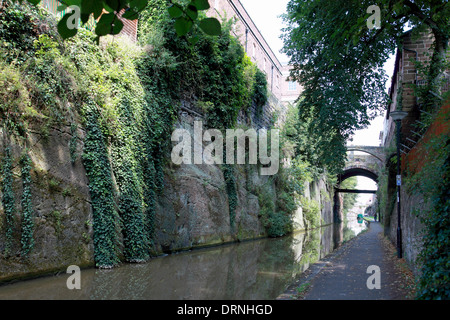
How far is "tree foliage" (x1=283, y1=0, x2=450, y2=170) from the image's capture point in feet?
33.7

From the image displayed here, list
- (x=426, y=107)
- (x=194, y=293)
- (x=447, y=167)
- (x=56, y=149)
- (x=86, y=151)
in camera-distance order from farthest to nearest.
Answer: (x=426, y=107) → (x=86, y=151) → (x=56, y=149) → (x=194, y=293) → (x=447, y=167)

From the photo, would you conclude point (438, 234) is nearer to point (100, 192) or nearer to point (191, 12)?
point (191, 12)

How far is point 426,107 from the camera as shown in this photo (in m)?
12.2

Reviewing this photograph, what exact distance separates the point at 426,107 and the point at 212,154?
838 cm

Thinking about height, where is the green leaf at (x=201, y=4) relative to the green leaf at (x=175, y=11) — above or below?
above

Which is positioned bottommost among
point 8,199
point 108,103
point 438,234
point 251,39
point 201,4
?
point 438,234

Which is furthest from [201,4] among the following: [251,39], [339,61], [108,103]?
[251,39]

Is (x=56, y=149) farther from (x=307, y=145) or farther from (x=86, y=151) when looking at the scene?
(x=307, y=145)

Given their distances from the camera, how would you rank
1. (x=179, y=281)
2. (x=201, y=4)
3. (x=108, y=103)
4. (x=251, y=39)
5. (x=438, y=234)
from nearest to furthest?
(x=201, y=4) → (x=438, y=234) → (x=179, y=281) → (x=108, y=103) → (x=251, y=39)

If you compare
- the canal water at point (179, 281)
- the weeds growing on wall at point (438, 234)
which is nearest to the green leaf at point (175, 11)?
the weeds growing on wall at point (438, 234)

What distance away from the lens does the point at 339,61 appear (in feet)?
41.1

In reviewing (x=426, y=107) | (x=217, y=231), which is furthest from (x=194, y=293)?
(x=426, y=107)

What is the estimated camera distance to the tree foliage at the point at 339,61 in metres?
10.3

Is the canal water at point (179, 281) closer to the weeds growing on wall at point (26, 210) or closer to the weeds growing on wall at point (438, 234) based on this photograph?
the weeds growing on wall at point (26, 210)
